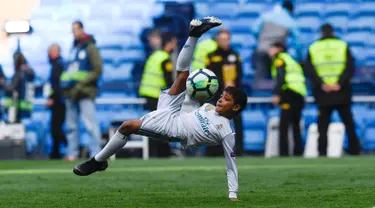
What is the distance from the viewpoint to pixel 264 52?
1795 cm

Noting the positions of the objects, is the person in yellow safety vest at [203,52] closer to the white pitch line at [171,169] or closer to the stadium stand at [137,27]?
the stadium stand at [137,27]

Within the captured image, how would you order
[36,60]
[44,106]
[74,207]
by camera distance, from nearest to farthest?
[74,207]
[44,106]
[36,60]

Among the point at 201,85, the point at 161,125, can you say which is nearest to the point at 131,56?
the point at 201,85

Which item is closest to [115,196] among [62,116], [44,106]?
[62,116]

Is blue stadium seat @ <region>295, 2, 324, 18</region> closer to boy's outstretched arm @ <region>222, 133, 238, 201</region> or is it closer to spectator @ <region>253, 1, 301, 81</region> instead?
spectator @ <region>253, 1, 301, 81</region>

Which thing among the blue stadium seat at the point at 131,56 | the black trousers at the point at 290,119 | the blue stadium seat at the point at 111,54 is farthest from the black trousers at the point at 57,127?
the black trousers at the point at 290,119

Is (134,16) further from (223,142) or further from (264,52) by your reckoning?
(223,142)

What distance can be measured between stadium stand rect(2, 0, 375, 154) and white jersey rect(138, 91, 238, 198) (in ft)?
33.9

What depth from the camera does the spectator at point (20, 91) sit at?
1745 centimetres

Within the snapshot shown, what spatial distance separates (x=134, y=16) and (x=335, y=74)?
638 cm

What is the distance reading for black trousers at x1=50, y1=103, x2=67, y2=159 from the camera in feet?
55.9

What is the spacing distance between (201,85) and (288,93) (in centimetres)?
815

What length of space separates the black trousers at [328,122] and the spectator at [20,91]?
5438 mm

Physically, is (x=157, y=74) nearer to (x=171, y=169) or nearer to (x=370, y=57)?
(x=171, y=169)
